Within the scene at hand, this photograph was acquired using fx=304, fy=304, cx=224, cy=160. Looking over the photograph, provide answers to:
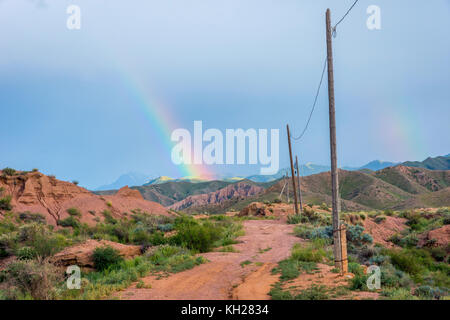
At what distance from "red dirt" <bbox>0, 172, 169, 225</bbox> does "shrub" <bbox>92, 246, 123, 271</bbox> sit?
1476 cm

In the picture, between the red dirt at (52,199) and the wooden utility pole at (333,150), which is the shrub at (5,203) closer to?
the red dirt at (52,199)

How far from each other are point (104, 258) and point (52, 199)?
65.4ft

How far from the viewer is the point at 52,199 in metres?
28.9

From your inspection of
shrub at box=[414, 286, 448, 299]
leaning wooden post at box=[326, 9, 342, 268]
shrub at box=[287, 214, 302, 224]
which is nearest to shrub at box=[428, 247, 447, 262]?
shrub at box=[414, 286, 448, 299]

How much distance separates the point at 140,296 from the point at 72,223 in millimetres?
19770

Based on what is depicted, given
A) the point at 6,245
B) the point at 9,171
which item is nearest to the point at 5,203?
the point at 9,171

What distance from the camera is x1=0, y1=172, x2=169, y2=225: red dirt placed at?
26.4 meters

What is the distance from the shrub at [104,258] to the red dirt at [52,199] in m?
14.8
